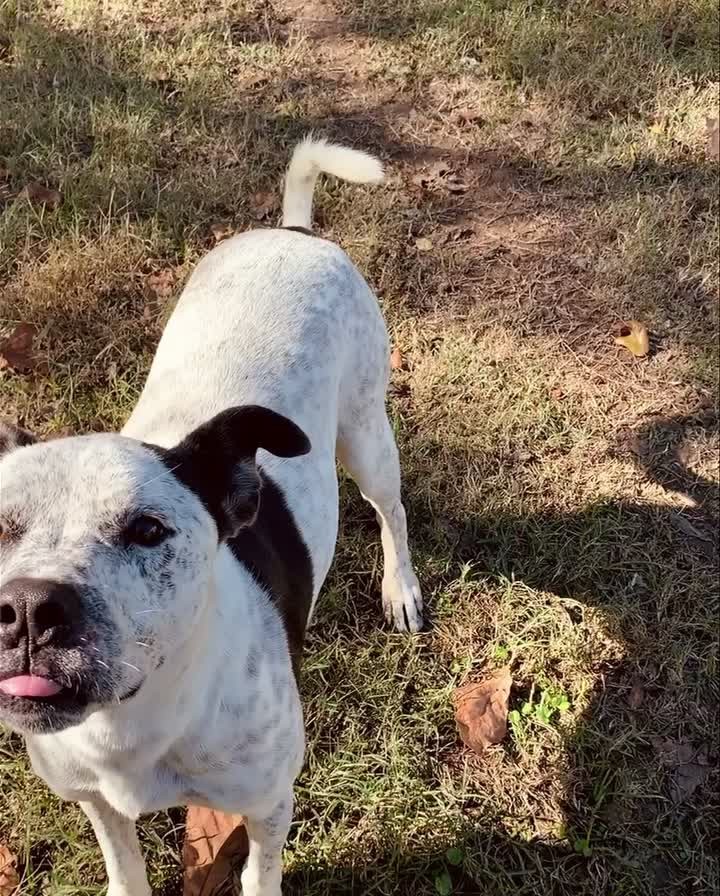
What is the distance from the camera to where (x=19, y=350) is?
426cm

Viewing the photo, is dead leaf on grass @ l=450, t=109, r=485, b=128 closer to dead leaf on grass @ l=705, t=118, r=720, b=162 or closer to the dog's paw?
dead leaf on grass @ l=705, t=118, r=720, b=162

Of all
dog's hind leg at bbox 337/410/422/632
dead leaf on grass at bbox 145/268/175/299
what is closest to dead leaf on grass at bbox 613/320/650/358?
dog's hind leg at bbox 337/410/422/632

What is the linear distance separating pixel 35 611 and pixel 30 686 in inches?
7.5

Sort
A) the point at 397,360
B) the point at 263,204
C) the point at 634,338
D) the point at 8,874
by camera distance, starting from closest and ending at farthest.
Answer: the point at 8,874, the point at 397,360, the point at 634,338, the point at 263,204

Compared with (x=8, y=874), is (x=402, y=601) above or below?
above

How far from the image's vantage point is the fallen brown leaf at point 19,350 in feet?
13.8

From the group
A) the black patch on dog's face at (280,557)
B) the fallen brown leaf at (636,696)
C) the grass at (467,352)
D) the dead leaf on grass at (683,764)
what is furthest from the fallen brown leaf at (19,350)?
the dead leaf on grass at (683,764)

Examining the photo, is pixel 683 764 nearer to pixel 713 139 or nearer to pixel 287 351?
pixel 287 351

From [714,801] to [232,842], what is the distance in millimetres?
1855

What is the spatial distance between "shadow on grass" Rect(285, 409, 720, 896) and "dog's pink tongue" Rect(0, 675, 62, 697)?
1686mm

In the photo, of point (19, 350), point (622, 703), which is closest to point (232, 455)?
point (622, 703)

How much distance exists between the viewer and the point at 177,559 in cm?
194

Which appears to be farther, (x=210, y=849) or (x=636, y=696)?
(x=636, y=696)

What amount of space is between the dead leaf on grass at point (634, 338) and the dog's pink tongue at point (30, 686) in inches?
149
